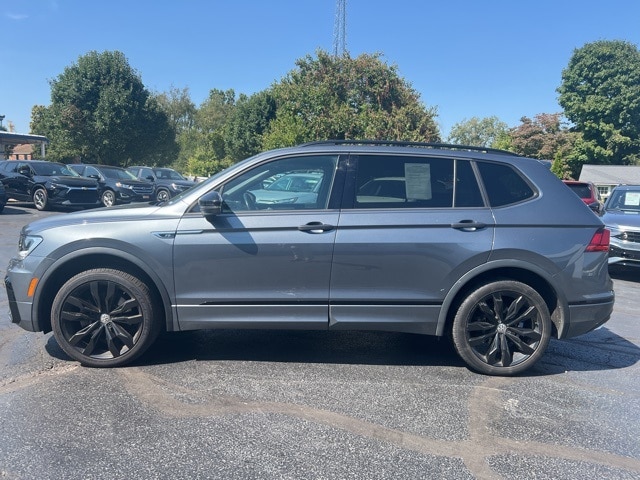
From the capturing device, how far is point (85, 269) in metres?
4.32

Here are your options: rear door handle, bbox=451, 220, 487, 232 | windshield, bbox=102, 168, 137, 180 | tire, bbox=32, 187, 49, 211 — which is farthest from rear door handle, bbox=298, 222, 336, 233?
windshield, bbox=102, 168, 137, 180

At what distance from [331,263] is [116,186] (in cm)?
1638

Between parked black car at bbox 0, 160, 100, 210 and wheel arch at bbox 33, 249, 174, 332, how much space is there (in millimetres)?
14066

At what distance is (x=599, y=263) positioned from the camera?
435 centimetres

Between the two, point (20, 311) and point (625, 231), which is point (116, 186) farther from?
point (625, 231)

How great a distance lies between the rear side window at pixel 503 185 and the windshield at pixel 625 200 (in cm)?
701

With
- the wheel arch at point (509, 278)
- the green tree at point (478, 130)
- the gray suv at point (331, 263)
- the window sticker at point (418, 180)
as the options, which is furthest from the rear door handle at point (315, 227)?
the green tree at point (478, 130)

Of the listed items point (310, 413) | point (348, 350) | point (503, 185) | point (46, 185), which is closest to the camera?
point (310, 413)

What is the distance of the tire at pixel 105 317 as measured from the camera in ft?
13.7

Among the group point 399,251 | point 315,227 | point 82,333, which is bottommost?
point 82,333

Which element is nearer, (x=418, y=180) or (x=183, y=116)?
(x=418, y=180)

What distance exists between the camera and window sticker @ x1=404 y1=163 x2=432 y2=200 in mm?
4367

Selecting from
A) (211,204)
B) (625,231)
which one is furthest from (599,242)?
(625,231)

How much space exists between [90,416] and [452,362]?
299cm
